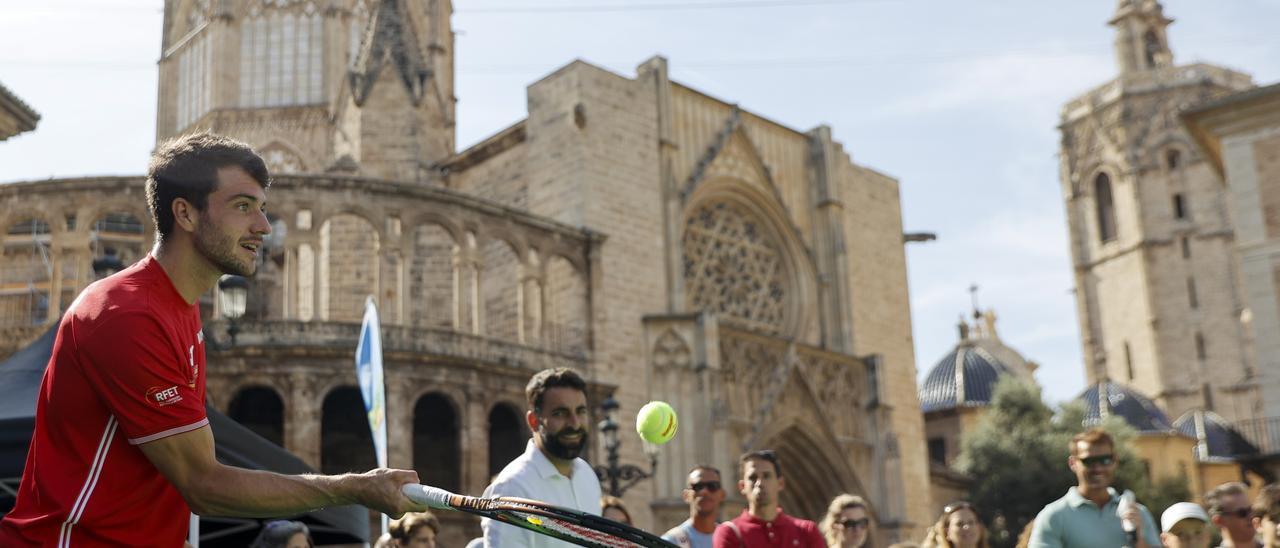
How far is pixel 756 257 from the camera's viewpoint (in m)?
29.5

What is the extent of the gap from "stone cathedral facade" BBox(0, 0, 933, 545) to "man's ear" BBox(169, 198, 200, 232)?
1636cm

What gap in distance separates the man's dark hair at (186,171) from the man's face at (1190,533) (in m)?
4.60

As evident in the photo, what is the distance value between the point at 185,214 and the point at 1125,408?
4874 centimetres

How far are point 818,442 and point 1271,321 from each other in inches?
339

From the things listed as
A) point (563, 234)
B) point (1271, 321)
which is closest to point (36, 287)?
point (563, 234)

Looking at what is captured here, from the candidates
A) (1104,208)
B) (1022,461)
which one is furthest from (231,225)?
(1104,208)

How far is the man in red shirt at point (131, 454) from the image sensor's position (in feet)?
8.09

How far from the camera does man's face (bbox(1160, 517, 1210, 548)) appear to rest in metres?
5.94

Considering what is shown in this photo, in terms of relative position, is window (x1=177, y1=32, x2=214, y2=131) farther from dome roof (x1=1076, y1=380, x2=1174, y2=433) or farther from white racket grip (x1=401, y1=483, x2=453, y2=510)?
white racket grip (x1=401, y1=483, x2=453, y2=510)

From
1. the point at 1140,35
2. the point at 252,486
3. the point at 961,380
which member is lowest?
the point at 252,486

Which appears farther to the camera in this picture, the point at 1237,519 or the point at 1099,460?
the point at 1237,519

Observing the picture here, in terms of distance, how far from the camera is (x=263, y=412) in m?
21.6

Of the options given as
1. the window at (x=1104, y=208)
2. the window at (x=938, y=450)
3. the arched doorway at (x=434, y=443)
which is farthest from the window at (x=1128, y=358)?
the arched doorway at (x=434, y=443)

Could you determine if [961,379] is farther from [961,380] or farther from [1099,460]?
[1099,460]
